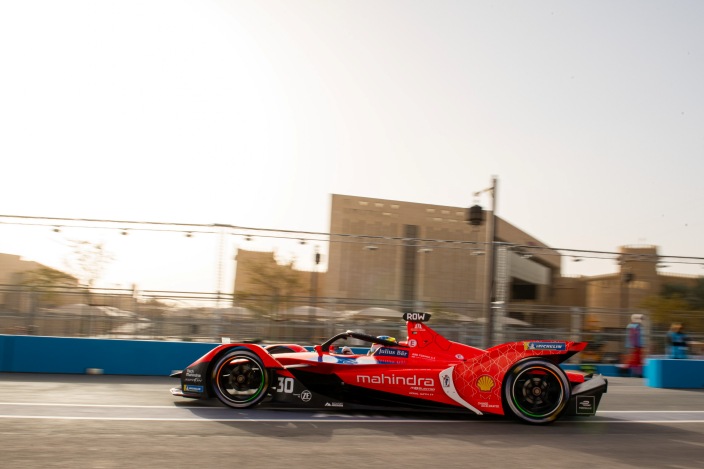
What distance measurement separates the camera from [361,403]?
25.2 feet

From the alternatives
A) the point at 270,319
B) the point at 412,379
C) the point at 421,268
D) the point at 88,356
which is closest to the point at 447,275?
the point at 421,268

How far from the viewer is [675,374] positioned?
1333 cm

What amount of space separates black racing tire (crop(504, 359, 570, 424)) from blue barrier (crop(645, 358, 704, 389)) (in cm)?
668

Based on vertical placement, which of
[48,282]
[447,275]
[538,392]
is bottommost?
[538,392]

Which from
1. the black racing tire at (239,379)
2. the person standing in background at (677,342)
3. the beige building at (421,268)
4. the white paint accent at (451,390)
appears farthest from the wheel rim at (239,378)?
the person standing in background at (677,342)

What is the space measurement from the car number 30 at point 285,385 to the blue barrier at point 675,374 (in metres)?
8.59

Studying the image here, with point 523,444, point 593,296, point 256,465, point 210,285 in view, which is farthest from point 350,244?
point 256,465

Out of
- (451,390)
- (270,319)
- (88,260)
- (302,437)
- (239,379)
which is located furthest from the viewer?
(270,319)

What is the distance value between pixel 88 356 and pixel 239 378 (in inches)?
215

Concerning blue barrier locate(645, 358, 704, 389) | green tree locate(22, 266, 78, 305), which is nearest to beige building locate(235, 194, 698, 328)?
blue barrier locate(645, 358, 704, 389)

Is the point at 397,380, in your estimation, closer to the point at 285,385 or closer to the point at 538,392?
the point at 285,385

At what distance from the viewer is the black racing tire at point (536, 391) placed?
7.48 m

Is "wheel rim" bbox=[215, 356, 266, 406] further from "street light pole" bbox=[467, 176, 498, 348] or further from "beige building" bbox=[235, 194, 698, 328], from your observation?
"street light pole" bbox=[467, 176, 498, 348]

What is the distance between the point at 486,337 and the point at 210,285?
614 cm
